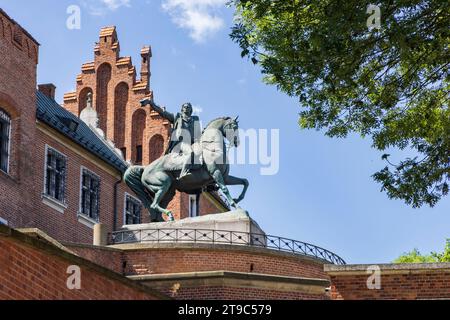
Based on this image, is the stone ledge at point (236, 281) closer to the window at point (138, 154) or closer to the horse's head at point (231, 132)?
the horse's head at point (231, 132)

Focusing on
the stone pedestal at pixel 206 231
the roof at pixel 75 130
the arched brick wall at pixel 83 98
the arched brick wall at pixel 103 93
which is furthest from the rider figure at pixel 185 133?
the arched brick wall at pixel 83 98

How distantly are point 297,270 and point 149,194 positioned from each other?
5998mm

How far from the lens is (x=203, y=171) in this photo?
32.5 metres

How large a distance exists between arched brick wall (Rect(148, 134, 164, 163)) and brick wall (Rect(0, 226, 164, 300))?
27.7 meters

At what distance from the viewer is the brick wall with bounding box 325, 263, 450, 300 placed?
2116cm

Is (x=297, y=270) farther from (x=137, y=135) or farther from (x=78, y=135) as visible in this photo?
(x=137, y=135)

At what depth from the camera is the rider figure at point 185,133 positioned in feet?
107

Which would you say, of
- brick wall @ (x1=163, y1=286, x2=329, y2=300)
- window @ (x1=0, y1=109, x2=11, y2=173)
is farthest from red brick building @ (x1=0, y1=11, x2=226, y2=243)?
brick wall @ (x1=163, y1=286, x2=329, y2=300)

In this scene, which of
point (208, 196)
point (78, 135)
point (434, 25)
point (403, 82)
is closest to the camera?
point (434, 25)

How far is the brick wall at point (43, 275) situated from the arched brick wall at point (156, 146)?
27691mm

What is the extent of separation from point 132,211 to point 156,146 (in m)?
3.19
